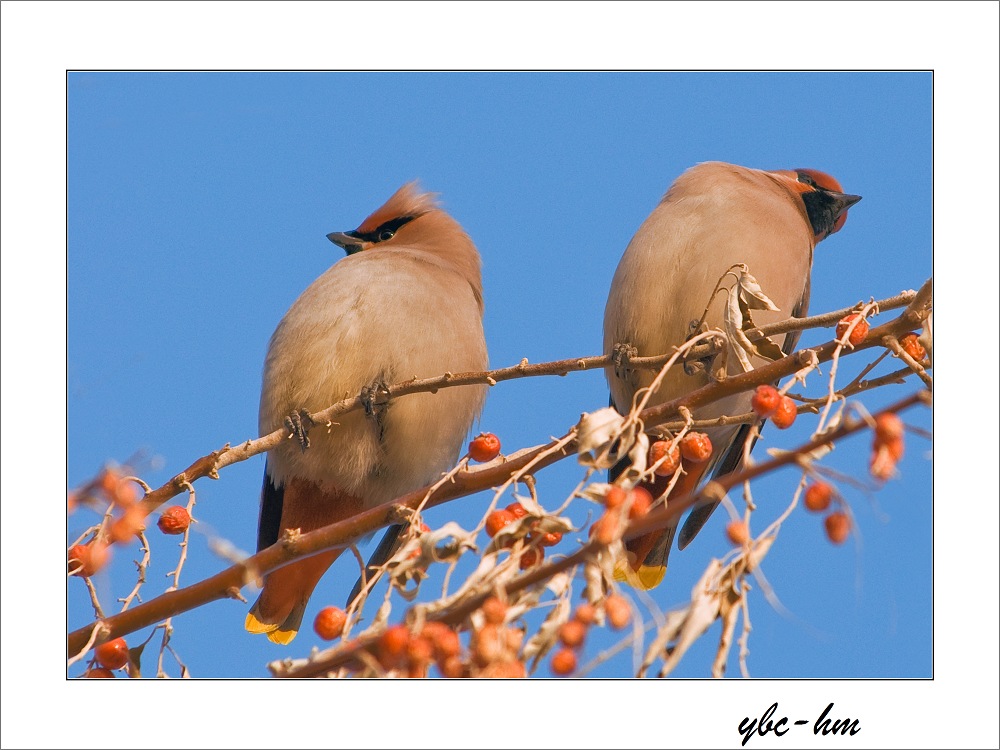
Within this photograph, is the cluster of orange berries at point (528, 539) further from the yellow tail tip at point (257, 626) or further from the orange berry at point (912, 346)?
the yellow tail tip at point (257, 626)

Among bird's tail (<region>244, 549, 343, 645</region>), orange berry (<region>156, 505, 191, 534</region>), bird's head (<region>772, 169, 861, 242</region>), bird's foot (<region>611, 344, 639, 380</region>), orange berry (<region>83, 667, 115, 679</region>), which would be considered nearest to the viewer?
orange berry (<region>83, 667, 115, 679</region>)

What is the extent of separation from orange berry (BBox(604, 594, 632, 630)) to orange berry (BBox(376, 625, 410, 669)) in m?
0.25

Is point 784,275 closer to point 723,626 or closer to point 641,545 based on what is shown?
point 641,545

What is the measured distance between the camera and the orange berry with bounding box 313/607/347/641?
2.04 meters

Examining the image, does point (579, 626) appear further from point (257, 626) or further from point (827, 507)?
point (257, 626)

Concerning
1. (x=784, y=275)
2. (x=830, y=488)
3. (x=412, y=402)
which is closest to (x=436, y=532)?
(x=830, y=488)

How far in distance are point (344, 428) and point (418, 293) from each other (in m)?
0.48

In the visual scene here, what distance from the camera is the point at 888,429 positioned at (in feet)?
5.09

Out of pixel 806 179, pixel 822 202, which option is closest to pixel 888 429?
pixel 822 202

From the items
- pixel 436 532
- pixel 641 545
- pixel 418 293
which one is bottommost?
pixel 641 545

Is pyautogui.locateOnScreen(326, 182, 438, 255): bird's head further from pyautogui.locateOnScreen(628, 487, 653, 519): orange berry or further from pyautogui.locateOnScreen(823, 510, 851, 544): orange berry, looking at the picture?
pyautogui.locateOnScreen(823, 510, 851, 544): orange berry

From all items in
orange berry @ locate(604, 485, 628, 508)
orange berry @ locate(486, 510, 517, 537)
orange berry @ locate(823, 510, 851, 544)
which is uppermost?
orange berry @ locate(604, 485, 628, 508)

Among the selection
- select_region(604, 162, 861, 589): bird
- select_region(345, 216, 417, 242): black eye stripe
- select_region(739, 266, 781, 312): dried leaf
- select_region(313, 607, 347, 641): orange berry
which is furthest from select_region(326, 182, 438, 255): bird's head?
select_region(313, 607, 347, 641): orange berry

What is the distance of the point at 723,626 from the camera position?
1.50 m
